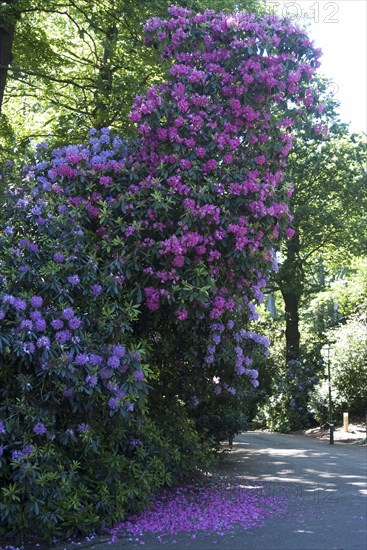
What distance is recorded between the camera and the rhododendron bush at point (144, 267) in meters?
6.35

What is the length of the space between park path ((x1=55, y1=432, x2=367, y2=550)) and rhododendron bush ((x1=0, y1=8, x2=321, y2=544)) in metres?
0.93

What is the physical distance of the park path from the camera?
661 cm

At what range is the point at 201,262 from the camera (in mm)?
7305

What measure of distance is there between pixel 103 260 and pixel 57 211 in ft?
2.59

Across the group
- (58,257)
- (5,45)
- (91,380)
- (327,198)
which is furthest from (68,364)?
(327,198)

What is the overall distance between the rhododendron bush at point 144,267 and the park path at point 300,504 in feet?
3.04

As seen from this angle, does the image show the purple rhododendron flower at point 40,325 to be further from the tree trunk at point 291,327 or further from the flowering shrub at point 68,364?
the tree trunk at point 291,327

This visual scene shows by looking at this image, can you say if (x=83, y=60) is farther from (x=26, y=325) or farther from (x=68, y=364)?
(x=68, y=364)

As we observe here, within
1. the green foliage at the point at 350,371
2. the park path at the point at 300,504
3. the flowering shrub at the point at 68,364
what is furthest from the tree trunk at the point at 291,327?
the flowering shrub at the point at 68,364

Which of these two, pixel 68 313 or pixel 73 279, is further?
pixel 73 279

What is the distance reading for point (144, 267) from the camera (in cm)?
742

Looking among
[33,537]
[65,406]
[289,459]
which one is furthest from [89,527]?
[289,459]

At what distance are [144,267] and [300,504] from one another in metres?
4.04

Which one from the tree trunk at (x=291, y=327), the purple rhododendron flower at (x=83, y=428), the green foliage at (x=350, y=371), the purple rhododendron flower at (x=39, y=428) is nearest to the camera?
the purple rhododendron flower at (x=39, y=428)
